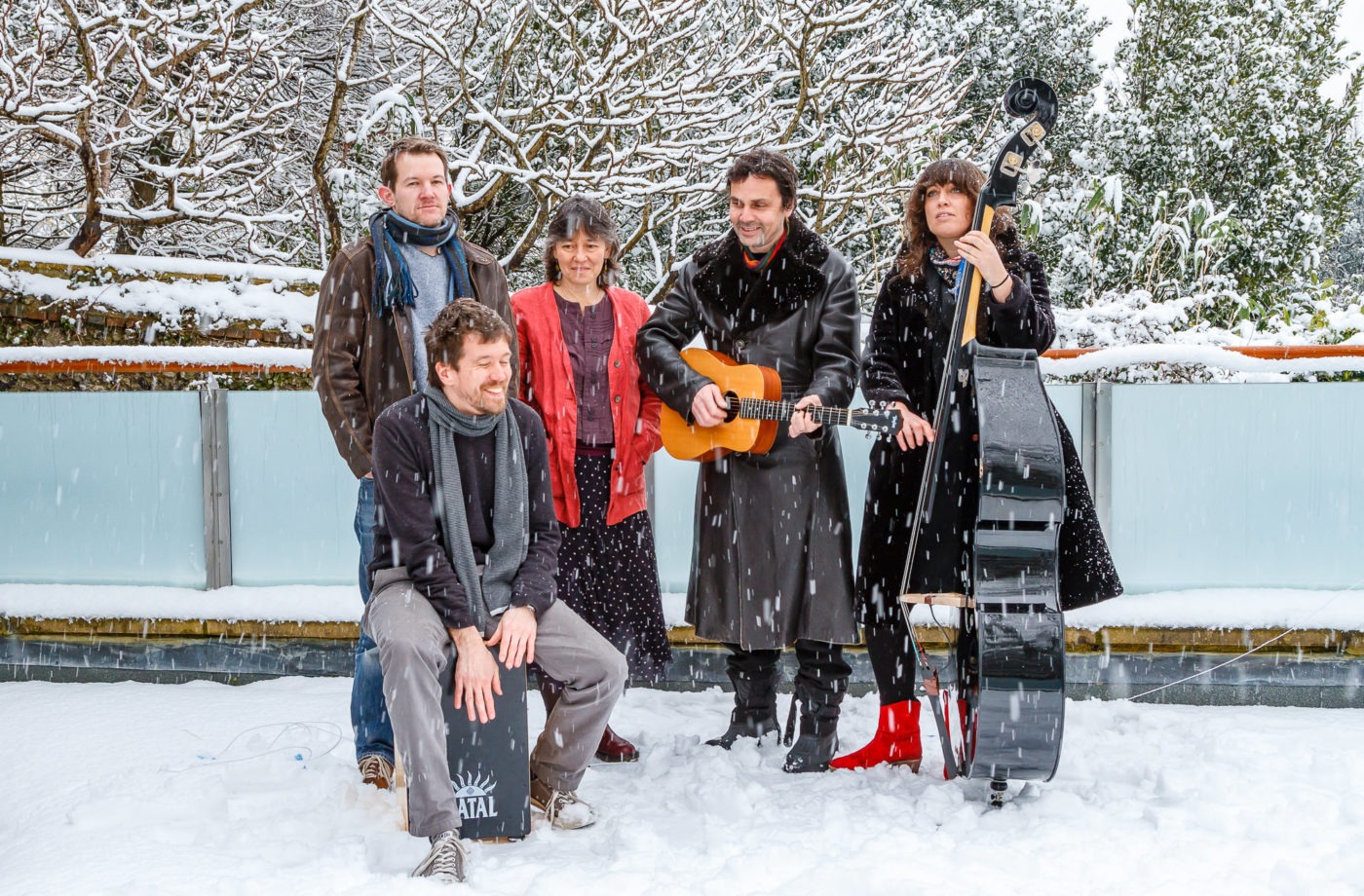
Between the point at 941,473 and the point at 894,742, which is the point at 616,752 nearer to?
the point at 894,742

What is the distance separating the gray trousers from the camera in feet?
8.74

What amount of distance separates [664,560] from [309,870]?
2.33 metres

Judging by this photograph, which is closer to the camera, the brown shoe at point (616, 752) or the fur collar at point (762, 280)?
the fur collar at point (762, 280)

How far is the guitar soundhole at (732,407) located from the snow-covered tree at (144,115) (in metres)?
4.71

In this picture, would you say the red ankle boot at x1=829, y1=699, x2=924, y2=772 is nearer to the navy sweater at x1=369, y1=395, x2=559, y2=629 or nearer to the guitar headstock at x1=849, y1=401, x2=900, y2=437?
the guitar headstock at x1=849, y1=401, x2=900, y2=437

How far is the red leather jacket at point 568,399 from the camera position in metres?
3.43

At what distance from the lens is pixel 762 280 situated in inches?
136

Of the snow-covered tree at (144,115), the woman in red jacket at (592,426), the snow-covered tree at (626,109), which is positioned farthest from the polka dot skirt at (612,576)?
the snow-covered tree at (144,115)

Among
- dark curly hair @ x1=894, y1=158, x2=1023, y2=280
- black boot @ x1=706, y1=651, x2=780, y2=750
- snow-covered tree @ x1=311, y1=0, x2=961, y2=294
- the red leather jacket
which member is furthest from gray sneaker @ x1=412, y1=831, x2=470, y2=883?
snow-covered tree @ x1=311, y1=0, x2=961, y2=294

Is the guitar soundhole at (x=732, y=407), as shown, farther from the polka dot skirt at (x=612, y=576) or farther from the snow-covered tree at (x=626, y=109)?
the snow-covered tree at (x=626, y=109)

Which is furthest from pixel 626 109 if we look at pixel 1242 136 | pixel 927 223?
pixel 1242 136

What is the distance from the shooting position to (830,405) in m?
3.32

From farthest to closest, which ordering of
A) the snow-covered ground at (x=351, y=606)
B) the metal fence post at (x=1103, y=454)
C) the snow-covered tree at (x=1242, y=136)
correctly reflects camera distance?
the snow-covered tree at (x=1242, y=136) < the metal fence post at (x=1103, y=454) < the snow-covered ground at (x=351, y=606)

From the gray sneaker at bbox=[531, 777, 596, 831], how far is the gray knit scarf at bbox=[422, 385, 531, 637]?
502 mm
